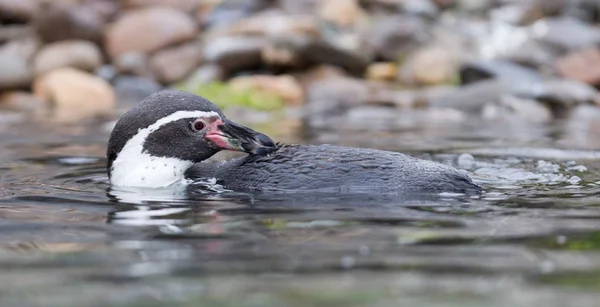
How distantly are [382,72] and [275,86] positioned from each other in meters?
2.70

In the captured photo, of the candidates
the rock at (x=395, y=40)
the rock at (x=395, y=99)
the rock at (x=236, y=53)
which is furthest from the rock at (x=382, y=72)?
the rock at (x=236, y=53)

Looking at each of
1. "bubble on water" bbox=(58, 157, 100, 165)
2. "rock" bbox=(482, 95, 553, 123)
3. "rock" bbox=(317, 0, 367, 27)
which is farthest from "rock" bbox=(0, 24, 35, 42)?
"bubble on water" bbox=(58, 157, 100, 165)

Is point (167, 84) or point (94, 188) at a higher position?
point (167, 84)

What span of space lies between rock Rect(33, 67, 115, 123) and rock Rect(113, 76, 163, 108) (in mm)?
220

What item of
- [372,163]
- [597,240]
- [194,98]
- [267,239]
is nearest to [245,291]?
[267,239]

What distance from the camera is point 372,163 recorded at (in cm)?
618

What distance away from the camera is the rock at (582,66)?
17.0 meters

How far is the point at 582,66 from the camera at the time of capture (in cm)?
1728

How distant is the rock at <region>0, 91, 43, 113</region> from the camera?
664 inches

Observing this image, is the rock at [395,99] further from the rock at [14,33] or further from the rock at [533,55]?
the rock at [14,33]

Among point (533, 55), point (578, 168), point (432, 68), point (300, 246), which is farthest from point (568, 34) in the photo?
point (300, 246)

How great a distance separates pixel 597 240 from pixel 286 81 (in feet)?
43.0

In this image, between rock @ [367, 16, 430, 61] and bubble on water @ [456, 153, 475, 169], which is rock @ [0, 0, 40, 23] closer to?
rock @ [367, 16, 430, 61]

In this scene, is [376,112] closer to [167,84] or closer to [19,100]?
[167,84]
